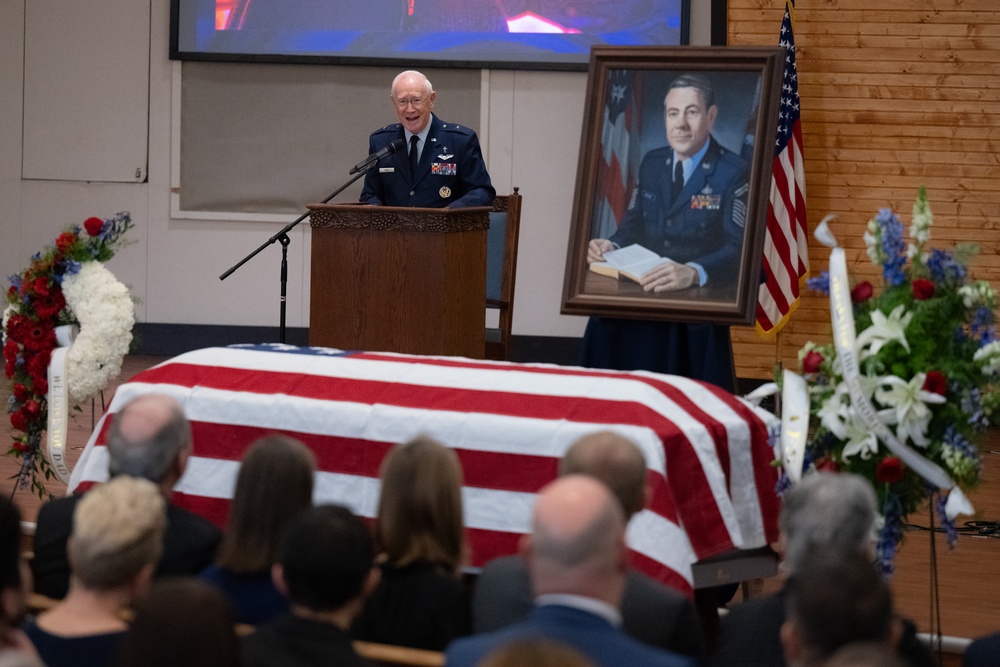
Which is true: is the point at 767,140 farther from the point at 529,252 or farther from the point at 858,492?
the point at 529,252

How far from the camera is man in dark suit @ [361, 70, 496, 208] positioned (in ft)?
18.2

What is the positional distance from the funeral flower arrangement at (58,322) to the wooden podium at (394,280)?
704mm

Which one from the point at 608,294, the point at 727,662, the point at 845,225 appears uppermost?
the point at 845,225

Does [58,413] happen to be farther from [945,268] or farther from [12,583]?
[945,268]

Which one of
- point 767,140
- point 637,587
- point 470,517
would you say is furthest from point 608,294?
point 637,587

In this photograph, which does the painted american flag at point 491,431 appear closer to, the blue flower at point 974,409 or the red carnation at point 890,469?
the red carnation at point 890,469

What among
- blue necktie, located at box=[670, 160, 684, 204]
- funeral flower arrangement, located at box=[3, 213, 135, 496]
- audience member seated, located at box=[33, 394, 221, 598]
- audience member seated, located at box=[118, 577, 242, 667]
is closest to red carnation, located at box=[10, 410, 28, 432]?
funeral flower arrangement, located at box=[3, 213, 135, 496]

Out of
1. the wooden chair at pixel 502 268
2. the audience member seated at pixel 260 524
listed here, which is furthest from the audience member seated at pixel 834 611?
the wooden chair at pixel 502 268

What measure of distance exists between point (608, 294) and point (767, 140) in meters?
0.75

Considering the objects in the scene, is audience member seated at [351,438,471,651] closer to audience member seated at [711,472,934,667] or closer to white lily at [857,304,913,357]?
audience member seated at [711,472,934,667]

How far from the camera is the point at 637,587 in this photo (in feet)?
7.88

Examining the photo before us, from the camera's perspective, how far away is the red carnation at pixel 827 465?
3.39 meters

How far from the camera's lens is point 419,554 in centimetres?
242

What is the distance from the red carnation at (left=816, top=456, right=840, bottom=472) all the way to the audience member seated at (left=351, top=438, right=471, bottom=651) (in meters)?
1.28
